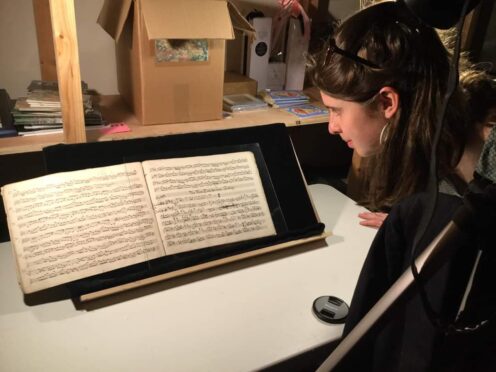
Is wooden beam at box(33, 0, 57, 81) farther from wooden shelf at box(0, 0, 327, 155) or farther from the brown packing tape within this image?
the brown packing tape

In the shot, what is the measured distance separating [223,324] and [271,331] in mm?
98

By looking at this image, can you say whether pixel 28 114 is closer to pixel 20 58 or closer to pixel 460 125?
pixel 20 58

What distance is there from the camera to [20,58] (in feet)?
4.75

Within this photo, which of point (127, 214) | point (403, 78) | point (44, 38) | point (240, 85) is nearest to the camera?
point (403, 78)

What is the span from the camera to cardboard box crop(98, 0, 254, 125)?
1174 millimetres

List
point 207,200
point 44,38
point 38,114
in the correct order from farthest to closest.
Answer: point 44,38
point 38,114
point 207,200

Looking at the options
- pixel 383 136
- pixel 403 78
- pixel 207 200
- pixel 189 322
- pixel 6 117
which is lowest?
pixel 189 322

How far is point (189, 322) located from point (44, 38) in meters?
1.09

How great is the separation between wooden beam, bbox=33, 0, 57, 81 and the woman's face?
989mm

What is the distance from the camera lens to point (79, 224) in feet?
3.07

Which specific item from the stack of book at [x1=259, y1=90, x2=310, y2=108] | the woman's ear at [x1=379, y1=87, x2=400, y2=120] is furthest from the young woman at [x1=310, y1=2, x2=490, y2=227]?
the stack of book at [x1=259, y1=90, x2=310, y2=108]

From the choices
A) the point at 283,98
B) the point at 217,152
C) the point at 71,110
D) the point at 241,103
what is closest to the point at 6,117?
the point at 71,110

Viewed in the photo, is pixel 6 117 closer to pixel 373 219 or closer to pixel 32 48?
pixel 32 48

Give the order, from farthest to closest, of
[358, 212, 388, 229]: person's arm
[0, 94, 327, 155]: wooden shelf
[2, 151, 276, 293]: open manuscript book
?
1. [358, 212, 388, 229]: person's arm
2. [0, 94, 327, 155]: wooden shelf
3. [2, 151, 276, 293]: open manuscript book
